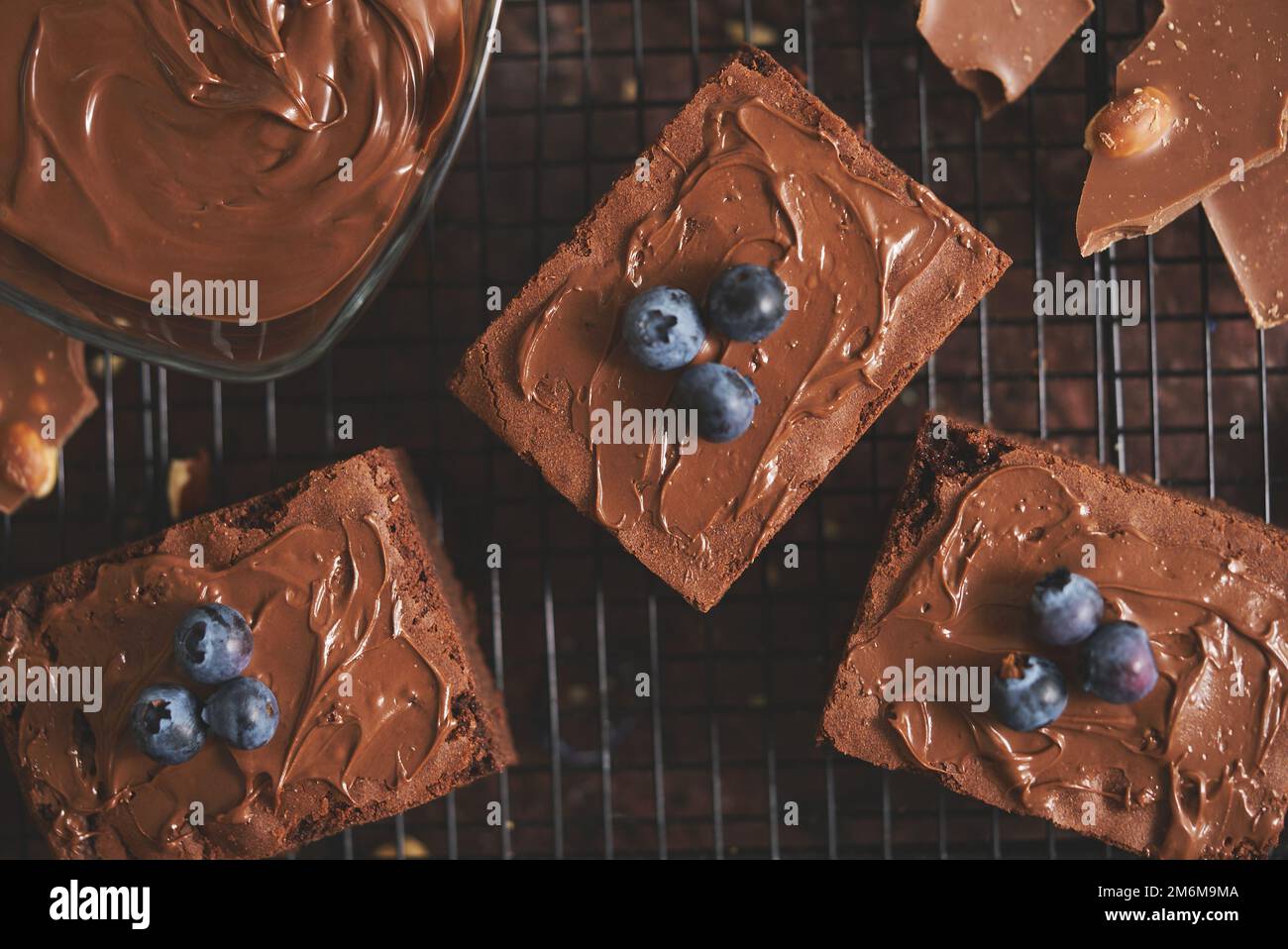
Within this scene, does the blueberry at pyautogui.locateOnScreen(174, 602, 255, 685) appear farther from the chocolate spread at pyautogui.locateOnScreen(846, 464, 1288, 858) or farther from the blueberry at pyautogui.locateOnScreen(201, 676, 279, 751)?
the chocolate spread at pyautogui.locateOnScreen(846, 464, 1288, 858)

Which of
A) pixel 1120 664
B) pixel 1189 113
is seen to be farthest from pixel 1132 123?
pixel 1120 664

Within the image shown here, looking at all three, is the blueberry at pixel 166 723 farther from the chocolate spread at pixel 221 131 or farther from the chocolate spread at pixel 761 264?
the chocolate spread at pixel 761 264

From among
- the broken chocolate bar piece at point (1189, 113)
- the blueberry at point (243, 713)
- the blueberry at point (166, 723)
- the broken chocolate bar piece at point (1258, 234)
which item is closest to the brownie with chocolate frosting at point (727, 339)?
the broken chocolate bar piece at point (1189, 113)

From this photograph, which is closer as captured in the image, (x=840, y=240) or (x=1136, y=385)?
(x=840, y=240)

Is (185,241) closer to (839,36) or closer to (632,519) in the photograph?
(632,519)

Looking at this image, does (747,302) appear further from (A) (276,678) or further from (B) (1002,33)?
(A) (276,678)
